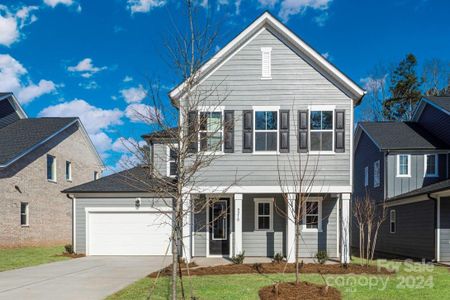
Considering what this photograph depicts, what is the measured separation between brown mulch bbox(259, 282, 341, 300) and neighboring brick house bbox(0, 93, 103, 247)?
16.0 metres

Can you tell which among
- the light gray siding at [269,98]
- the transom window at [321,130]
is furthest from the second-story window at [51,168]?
the transom window at [321,130]

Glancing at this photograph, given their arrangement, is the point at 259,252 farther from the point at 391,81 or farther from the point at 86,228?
the point at 391,81

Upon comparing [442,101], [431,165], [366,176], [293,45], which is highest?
[293,45]

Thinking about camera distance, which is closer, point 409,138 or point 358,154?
point 409,138

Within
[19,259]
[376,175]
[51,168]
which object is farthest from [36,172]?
[376,175]

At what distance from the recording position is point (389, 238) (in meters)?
19.6

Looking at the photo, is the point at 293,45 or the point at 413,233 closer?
the point at 293,45

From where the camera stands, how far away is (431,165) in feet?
61.5

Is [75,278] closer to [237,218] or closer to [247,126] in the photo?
[237,218]

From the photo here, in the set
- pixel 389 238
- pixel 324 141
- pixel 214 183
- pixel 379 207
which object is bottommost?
pixel 389 238

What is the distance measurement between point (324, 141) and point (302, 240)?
3.97 m

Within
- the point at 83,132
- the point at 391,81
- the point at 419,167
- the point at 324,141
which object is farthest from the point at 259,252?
the point at 391,81

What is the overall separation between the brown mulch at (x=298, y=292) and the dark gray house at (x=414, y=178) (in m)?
8.49

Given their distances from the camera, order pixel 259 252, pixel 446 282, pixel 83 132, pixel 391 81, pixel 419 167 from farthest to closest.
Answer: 1. pixel 391 81
2. pixel 83 132
3. pixel 419 167
4. pixel 259 252
5. pixel 446 282
